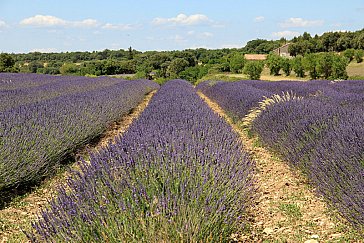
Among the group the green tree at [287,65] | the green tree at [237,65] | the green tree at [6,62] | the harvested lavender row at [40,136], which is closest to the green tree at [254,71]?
the green tree at [287,65]

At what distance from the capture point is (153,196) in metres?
2.23

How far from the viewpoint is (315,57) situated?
1280 inches

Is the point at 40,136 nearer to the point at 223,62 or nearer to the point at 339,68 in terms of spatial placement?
the point at 339,68

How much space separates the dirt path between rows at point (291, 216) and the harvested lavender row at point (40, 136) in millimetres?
2284

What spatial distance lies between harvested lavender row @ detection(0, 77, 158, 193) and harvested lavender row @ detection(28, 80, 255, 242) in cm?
120

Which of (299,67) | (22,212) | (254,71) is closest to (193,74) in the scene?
(254,71)

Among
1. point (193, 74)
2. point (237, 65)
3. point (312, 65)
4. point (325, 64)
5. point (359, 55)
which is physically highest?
point (359, 55)

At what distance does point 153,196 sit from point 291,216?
143 cm

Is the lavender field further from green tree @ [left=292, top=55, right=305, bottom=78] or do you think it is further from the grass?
green tree @ [left=292, top=55, right=305, bottom=78]

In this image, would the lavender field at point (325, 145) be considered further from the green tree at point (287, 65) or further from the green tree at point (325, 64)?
the green tree at point (287, 65)

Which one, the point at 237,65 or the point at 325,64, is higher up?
the point at 325,64

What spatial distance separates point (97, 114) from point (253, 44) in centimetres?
9762

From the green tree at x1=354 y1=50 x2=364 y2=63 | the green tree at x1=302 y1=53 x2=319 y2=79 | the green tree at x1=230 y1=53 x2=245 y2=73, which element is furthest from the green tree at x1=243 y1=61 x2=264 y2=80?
the green tree at x1=354 y1=50 x2=364 y2=63

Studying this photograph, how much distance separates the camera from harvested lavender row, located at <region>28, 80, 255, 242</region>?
192 cm
